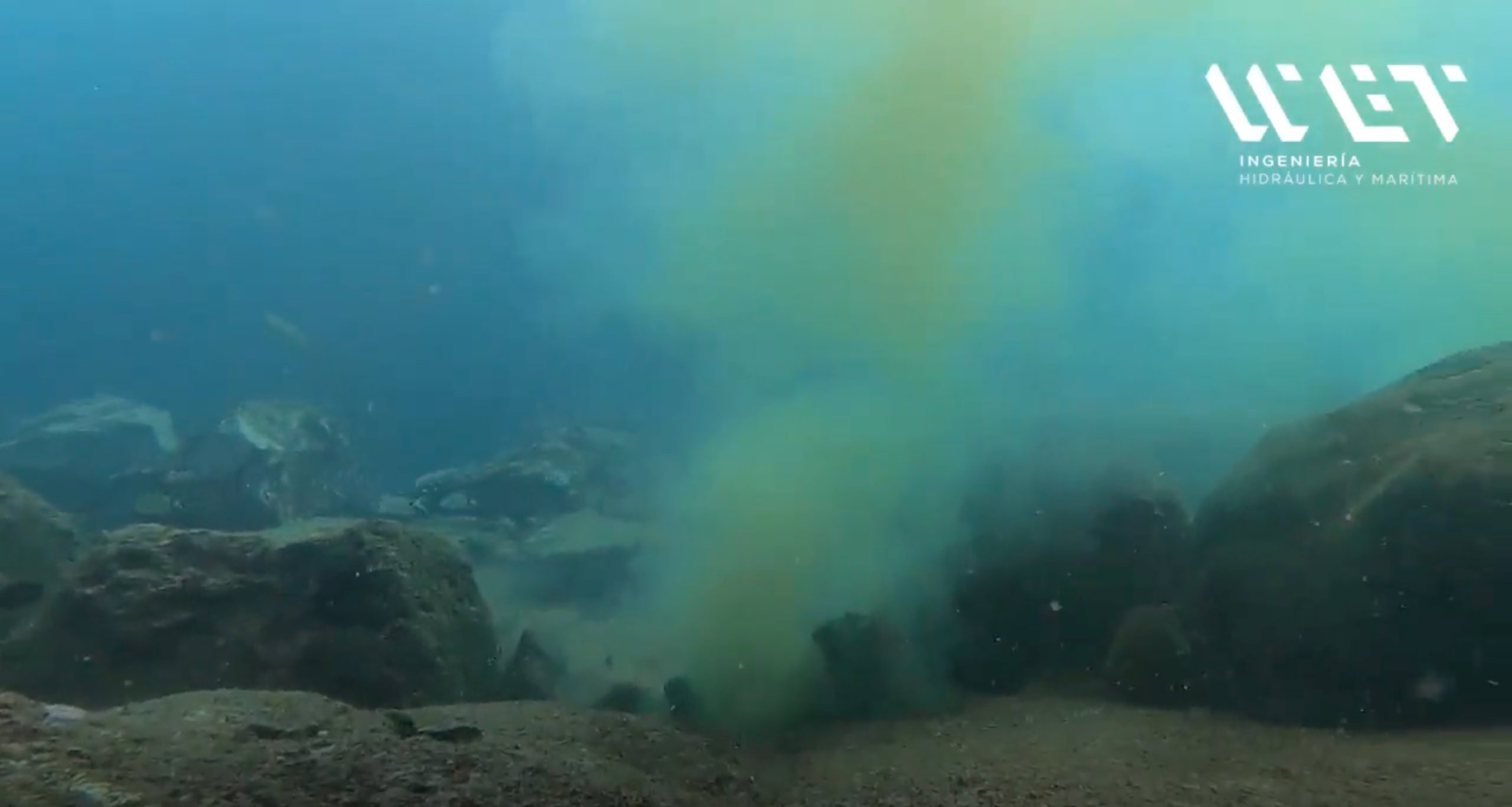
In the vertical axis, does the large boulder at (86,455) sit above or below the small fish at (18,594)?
above

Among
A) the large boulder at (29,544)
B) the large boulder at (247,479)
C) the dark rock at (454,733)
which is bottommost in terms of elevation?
the dark rock at (454,733)

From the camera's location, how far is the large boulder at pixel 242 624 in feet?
15.6

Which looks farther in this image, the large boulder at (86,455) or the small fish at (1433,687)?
the large boulder at (86,455)

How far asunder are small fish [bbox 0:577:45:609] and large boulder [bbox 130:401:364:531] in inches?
214

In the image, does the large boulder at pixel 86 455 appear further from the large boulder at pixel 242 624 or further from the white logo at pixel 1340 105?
the white logo at pixel 1340 105

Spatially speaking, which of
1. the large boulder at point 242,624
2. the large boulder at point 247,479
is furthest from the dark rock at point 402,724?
the large boulder at point 247,479

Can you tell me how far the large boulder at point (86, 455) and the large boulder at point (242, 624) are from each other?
35.9 feet

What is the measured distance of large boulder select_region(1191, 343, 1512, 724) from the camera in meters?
3.94

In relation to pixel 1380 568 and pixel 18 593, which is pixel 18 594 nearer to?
pixel 18 593

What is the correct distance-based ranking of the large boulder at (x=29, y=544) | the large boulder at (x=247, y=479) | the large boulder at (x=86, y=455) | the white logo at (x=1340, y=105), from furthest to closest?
the large boulder at (x=86, y=455), the large boulder at (x=247, y=479), the white logo at (x=1340, y=105), the large boulder at (x=29, y=544)

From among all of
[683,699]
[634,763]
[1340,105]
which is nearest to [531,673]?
[683,699]

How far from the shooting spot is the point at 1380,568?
425cm

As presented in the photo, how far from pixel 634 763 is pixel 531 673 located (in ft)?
12.3

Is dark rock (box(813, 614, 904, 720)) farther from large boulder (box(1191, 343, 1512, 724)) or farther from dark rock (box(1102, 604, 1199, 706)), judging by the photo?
large boulder (box(1191, 343, 1512, 724))
